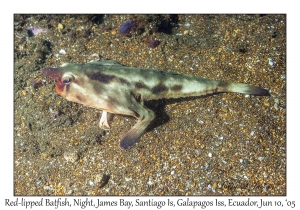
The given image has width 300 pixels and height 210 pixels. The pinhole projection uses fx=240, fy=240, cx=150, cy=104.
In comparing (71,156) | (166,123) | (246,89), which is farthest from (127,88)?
(246,89)

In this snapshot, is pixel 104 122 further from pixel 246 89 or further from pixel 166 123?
pixel 246 89

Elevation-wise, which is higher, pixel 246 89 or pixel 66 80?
pixel 66 80

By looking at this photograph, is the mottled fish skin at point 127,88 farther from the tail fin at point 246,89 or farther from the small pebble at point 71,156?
the small pebble at point 71,156

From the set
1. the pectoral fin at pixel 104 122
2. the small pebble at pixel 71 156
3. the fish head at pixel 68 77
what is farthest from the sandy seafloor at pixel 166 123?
the fish head at pixel 68 77

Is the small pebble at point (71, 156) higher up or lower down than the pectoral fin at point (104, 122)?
lower down

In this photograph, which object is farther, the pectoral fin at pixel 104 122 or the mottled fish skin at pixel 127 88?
the pectoral fin at pixel 104 122

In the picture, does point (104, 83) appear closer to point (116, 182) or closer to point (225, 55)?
point (116, 182)
